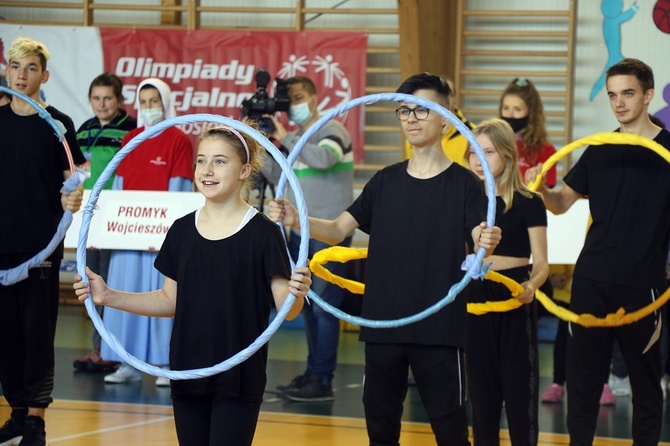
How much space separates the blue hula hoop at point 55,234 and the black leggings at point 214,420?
171cm

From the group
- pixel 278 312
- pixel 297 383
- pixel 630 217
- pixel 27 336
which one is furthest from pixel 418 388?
pixel 297 383

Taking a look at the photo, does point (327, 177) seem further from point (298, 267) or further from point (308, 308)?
point (298, 267)

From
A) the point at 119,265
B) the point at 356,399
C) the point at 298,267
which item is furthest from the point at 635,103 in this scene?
the point at 119,265

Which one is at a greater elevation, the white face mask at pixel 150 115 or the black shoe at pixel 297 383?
the white face mask at pixel 150 115

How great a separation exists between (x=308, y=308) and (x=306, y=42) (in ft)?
12.9

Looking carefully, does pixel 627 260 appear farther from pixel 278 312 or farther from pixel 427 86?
Result: pixel 278 312

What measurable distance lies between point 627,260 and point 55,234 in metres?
2.59

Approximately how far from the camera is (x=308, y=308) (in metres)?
6.43

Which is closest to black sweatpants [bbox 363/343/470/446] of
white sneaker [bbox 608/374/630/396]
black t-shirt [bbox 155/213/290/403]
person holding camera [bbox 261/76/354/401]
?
black t-shirt [bbox 155/213/290/403]

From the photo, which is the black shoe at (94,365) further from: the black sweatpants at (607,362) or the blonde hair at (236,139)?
the blonde hair at (236,139)

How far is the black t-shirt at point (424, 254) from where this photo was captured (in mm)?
3691

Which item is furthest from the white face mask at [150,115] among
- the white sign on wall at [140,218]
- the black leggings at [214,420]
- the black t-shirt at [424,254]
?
the black leggings at [214,420]

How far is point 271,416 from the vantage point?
582 centimetres

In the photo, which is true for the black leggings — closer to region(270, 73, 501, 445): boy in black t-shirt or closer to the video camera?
region(270, 73, 501, 445): boy in black t-shirt
